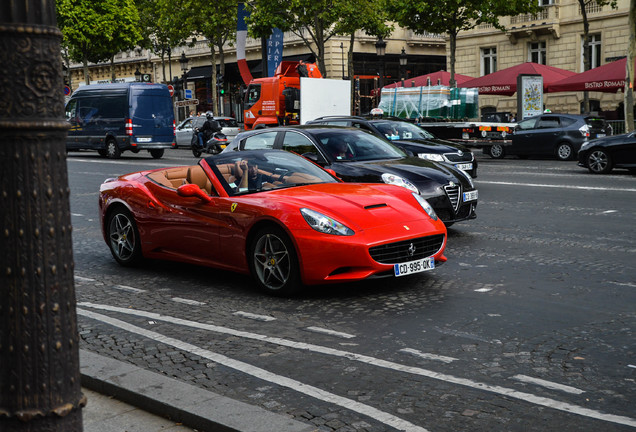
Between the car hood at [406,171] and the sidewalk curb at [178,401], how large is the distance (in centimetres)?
593

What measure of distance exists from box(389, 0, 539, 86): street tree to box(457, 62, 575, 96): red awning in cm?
132

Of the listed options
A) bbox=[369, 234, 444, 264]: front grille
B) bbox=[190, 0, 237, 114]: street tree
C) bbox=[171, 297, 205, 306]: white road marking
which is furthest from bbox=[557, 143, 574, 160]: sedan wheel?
bbox=[190, 0, 237, 114]: street tree

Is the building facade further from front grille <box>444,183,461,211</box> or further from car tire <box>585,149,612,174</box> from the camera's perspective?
front grille <box>444,183,461,211</box>

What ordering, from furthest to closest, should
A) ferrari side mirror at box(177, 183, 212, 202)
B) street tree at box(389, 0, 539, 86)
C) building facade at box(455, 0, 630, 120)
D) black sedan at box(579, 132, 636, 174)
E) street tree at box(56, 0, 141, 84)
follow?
street tree at box(56, 0, 141, 84), building facade at box(455, 0, 630, 120), street tree at box(389, 0, 539, 86), black sedan at box(579, 132, 636, 174), ferrari side mirror at box(177, 183, 212, 202)

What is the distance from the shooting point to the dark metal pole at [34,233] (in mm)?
2264

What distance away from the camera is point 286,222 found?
7055mm

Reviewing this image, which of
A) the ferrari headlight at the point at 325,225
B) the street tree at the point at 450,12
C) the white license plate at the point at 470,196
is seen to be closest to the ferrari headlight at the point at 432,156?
the white license plate at the point at 470,196

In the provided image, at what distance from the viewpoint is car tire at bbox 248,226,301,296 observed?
7070 millimetres

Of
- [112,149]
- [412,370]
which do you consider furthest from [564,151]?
[412,370]

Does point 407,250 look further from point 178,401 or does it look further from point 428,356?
point 178,401

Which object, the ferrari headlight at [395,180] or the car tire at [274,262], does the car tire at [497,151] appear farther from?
the car tire at [274,262]

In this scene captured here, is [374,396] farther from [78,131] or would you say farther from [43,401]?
[78,131]

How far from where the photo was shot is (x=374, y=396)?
4.55 m

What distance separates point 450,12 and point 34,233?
113ft
